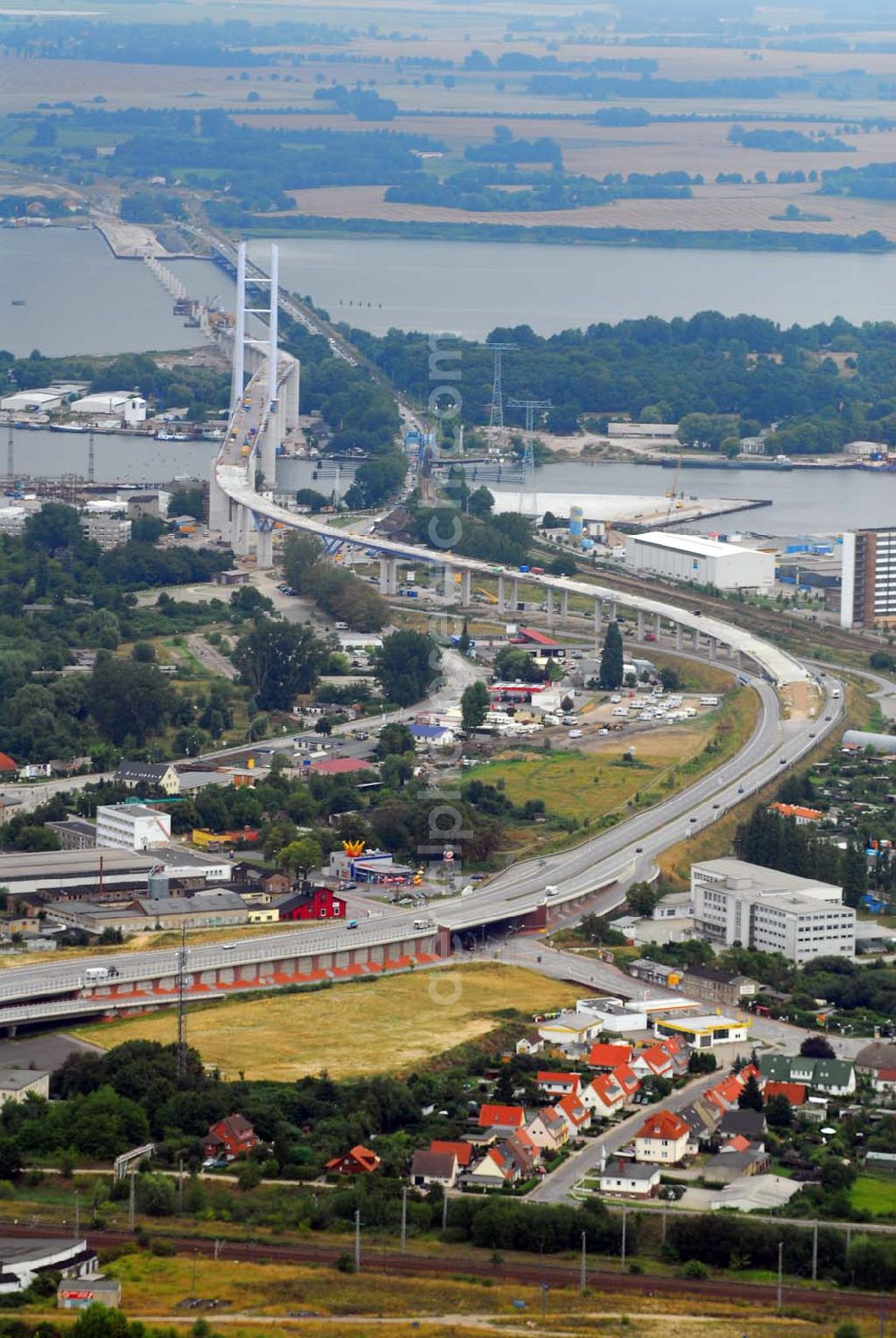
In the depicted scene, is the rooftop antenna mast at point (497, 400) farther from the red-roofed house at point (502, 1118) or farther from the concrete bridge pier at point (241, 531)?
the red-roofed house at point (502, 1118)

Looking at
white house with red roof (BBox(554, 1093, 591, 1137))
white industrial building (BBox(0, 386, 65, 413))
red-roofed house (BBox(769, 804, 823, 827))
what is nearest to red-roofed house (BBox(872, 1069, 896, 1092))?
white house with red roof (BBox(554, 1093, 591, 1137))

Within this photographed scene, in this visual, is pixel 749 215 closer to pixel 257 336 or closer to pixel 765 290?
pixel 765 290

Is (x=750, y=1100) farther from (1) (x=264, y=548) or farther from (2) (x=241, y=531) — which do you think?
(2) (x=241, y=531)

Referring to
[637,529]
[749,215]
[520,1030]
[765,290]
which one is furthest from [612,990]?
[749,215]

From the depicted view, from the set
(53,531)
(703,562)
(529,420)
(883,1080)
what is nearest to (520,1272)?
(883,1080)

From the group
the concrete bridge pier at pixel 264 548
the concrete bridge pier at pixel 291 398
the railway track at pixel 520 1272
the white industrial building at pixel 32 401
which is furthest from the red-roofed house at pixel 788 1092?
the white industrial building at pixel 32 401
